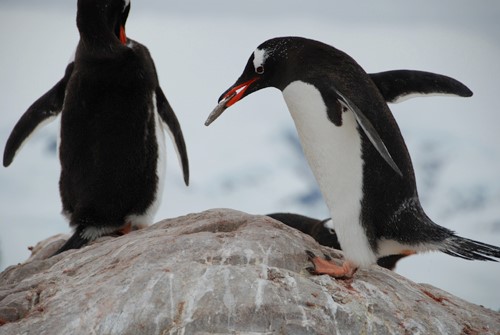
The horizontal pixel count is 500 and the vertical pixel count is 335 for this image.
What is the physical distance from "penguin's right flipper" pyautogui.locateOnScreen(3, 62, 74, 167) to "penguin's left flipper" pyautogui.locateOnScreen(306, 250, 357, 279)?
9.74ft

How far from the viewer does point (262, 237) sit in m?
3.71

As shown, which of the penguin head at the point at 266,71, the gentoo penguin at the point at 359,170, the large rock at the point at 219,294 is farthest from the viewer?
the penguin head at the point at 266,71

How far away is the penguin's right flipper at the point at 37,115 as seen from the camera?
19.1 ft

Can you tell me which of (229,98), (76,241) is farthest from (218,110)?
(76,241)

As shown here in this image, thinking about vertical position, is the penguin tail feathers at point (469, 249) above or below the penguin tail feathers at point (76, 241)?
below

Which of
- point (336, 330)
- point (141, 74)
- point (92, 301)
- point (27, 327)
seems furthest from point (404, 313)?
point (141, 74)

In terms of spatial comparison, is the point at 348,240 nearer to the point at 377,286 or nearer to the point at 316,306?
the point at 377,286

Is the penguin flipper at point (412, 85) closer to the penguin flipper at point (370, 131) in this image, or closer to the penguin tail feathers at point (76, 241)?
the penguin flipper at point (370, 131)

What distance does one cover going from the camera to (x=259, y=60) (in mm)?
4168

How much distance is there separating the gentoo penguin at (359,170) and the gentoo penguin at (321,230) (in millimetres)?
3067

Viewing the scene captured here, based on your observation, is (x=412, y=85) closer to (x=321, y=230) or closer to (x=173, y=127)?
(x=173, y=127)

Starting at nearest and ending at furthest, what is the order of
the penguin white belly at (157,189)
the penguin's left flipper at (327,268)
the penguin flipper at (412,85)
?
the penguin's left flipper at (327,268) < the penguin flipper at (412,85) < the penguin white belly at (157,189)

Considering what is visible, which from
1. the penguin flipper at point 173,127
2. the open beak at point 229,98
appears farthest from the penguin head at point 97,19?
the open beak at point 229,98

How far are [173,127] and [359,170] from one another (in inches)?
96.6
